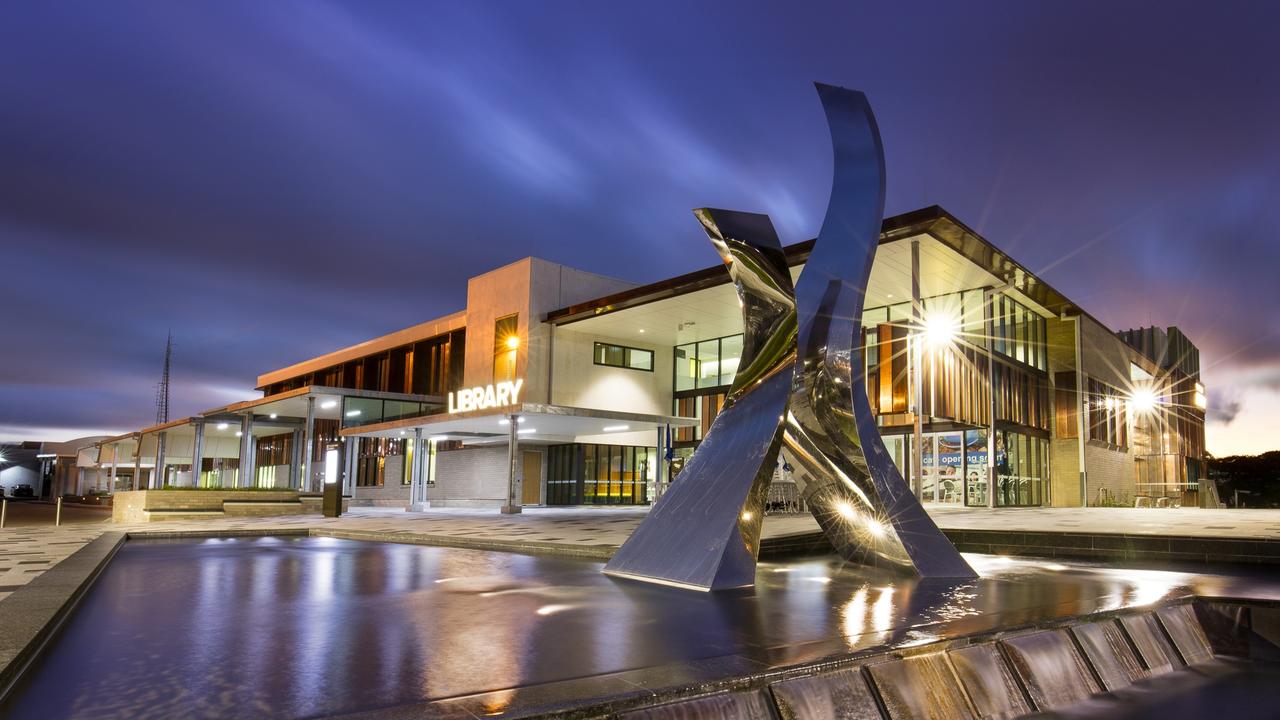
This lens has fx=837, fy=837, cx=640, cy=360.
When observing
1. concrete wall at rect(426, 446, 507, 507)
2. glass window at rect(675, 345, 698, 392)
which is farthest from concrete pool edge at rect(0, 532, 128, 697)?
glass window at rect(675, 345, 698, 392)

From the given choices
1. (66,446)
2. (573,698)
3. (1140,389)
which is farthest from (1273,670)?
(66,446)

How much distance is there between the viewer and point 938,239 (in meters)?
19.8

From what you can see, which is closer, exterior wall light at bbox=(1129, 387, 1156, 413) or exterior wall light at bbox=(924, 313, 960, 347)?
exterior wall light at bbox=(924, 313, 960, 347)

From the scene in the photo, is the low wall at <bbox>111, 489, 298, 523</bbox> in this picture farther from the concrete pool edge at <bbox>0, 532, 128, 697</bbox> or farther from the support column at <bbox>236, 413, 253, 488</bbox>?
the concrete pool edge at <bbox>0, 532, 128, 697</bbox>

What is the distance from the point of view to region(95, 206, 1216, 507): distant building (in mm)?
24344

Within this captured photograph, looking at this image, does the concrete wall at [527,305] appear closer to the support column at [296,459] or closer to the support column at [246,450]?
the support column at [246,450]

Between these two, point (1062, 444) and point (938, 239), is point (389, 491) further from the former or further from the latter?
point (1062, 444)

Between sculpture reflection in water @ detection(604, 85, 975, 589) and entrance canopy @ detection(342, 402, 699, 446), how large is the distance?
14333mm

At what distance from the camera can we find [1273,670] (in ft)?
21.4

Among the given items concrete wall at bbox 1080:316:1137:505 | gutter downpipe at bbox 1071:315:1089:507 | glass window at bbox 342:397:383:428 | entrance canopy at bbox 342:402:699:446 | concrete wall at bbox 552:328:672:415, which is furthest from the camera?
concrete wall at bbox 552:328:672:415

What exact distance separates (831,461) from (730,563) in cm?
171

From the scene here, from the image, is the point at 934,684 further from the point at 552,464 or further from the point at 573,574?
the point at 552,464

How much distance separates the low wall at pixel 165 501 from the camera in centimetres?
2258

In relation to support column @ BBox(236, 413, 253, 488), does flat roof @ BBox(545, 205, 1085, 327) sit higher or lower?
higher
